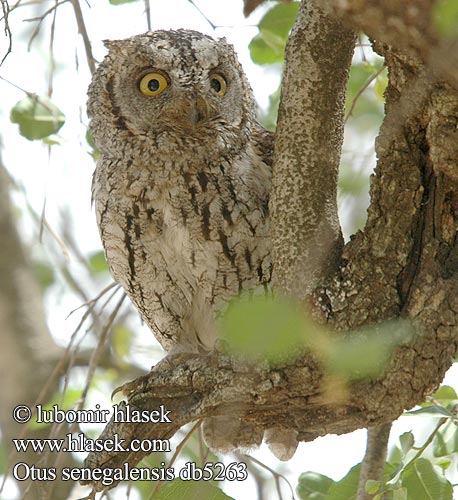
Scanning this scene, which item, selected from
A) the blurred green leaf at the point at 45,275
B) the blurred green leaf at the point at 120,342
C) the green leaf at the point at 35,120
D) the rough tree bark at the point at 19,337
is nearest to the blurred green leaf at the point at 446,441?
the green leaf at the point at 35,120

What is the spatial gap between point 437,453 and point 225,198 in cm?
90

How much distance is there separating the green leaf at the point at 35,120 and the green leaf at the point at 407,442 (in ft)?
4.58

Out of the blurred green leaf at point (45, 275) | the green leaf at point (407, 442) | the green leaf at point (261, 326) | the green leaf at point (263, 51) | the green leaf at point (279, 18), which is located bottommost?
the green leaf at point (261, 326)

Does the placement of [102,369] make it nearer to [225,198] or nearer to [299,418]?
[225,198]

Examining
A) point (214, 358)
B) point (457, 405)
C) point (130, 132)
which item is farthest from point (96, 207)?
point (457, 405)

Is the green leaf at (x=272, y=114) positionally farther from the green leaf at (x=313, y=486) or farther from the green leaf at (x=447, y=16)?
the green leaf at (x=447, y=16)

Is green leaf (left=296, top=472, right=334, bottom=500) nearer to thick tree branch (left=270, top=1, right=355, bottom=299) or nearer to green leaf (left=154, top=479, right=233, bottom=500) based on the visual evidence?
green leaf (left=154, top=479, right=233, bottom=500)

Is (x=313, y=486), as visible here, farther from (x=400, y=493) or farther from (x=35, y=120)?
(x=35, y=120)

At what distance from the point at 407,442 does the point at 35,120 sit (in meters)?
1.49

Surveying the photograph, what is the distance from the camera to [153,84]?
8.38ft

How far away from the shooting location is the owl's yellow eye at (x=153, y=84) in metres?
2.53

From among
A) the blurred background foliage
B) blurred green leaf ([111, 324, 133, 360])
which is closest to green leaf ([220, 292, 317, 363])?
the blurred background foliage

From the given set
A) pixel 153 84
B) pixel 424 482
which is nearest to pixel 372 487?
pixel 424 482

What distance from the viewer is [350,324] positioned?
174 cm
